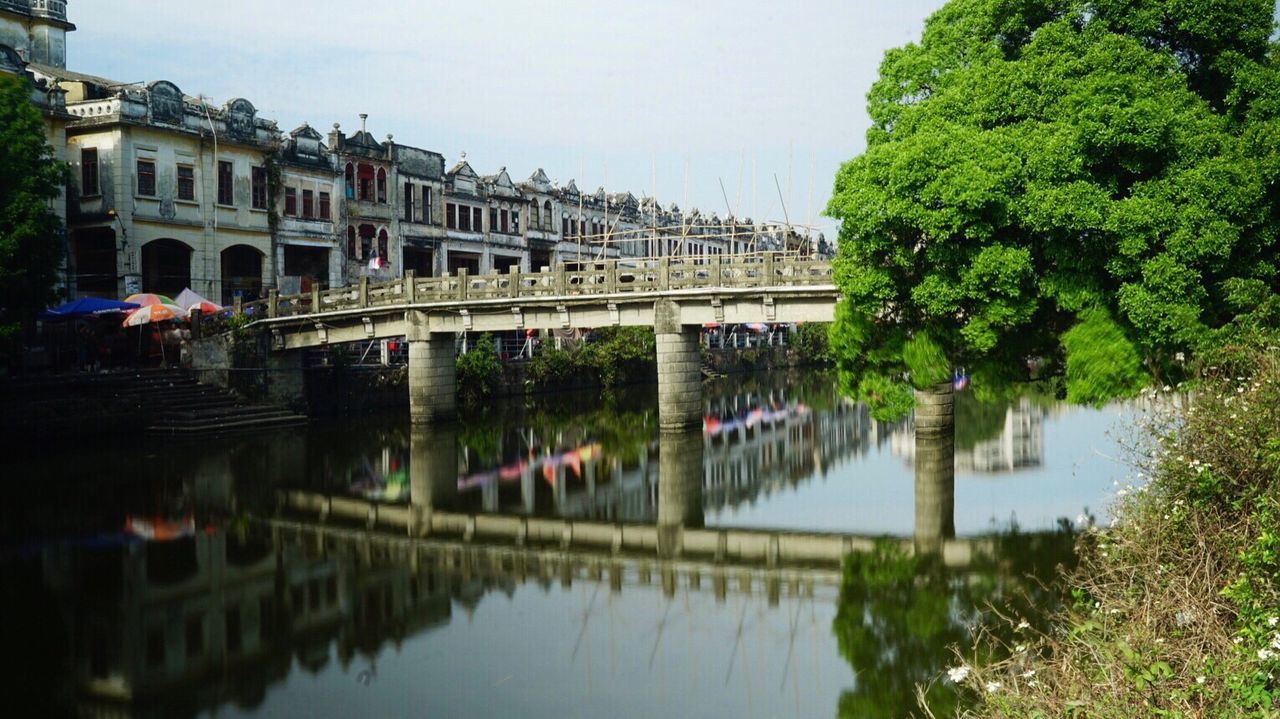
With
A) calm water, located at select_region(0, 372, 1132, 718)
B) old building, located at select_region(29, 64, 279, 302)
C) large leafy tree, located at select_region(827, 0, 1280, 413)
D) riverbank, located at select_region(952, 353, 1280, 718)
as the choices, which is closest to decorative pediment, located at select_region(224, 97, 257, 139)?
old building, located at select_region(29, 64, 279, 302)

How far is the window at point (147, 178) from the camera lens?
4106 cm

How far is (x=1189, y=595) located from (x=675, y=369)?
2644cm

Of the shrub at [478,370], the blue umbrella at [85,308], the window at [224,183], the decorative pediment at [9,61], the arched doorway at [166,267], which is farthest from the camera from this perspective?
the shrub at [478,370]

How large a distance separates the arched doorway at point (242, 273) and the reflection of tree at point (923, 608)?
33.5 m

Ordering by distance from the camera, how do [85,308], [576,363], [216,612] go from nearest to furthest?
1. [216,612]
2. [85,308]
3. [576,363]

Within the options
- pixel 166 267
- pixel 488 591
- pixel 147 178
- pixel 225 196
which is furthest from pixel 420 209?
pixel 488 591

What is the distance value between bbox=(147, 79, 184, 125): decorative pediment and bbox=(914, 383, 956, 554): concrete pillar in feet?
96.6

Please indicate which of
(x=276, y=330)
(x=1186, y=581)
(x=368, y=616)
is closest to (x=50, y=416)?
(x=276, y=330)

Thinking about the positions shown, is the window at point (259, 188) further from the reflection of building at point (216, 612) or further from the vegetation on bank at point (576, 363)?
the reflection of building at point (216, 612)

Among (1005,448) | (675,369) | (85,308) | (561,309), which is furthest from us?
(561,309)

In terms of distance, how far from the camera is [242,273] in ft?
152

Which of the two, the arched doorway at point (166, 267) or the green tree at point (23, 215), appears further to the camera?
the arched doorway at point (166, 267)

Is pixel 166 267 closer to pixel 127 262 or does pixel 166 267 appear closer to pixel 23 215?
pixel 127 262

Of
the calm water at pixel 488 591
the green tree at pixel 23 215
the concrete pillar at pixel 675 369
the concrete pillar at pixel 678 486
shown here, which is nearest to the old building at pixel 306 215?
the green tree at pixel 23 215
